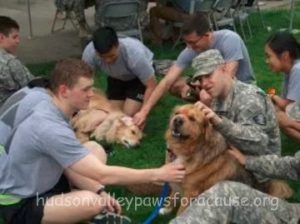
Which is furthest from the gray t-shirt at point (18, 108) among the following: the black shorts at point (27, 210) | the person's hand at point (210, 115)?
the person's hand at point (210, 115)

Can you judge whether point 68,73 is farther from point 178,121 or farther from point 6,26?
point 6,26

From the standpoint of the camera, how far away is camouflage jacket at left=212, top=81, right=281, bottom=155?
4.13 metres

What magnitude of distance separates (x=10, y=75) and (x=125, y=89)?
1429mm

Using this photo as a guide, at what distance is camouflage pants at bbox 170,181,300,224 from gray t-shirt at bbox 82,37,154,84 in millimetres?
2555

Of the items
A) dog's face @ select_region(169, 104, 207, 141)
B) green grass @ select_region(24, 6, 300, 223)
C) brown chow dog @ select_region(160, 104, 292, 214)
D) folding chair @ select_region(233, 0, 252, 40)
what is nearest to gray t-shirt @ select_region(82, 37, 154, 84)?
green grass @ select_region(24, 6, 300, 223)

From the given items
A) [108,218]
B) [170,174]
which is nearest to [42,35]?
[108,218]

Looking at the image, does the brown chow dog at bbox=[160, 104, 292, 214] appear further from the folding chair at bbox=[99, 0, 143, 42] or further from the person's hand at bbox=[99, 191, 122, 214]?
the folding chair at bbox=[99, 0, 143, 42]

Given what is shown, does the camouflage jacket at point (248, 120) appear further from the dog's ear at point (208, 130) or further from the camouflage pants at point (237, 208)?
the camouflage pants at point (237, 208)

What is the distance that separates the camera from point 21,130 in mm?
3764

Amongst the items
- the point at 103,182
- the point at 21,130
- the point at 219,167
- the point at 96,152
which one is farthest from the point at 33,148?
the point at 219,167

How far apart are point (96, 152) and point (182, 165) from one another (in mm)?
748

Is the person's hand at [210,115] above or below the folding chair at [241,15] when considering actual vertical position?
above

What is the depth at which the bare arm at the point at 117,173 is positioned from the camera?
12.2 ft

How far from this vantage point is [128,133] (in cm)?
599
